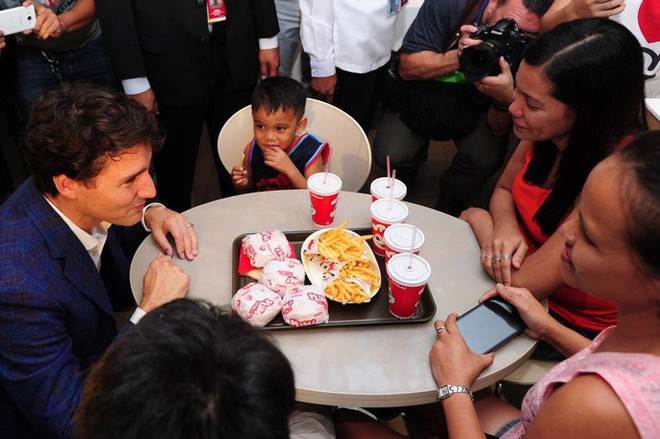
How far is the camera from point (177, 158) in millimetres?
2488

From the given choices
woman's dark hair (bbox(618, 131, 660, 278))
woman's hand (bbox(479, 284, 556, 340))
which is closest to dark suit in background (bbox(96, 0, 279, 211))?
woman's hand (bbox(479, 284, 556, 340))

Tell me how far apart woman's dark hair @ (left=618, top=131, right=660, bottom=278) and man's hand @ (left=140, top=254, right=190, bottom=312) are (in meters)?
1.00

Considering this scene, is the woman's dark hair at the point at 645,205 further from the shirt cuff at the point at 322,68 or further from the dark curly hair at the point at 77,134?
the shirt cuff at the point at 322,68

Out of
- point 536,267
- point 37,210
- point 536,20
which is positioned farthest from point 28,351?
point 536,20

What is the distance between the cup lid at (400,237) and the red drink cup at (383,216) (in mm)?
54

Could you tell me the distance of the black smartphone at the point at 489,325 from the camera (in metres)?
1.28

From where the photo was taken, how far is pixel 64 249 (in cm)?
128

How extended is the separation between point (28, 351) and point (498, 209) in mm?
1382

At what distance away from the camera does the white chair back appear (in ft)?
6.81

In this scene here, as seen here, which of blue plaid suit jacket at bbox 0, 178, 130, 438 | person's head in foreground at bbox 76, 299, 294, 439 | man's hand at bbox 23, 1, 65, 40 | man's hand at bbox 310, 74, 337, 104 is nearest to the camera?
person's head in foreground at bbox 76, 299, 294, 439

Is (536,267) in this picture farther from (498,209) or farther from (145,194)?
(145,194)

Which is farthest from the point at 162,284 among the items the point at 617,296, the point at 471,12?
the point at 471,12

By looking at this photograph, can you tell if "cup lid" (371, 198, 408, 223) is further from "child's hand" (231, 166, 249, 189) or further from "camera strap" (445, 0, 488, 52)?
"camera strap" (445, 0, 488, 52)

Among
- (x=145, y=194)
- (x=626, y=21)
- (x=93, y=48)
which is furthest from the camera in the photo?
(x=93, y=48)
